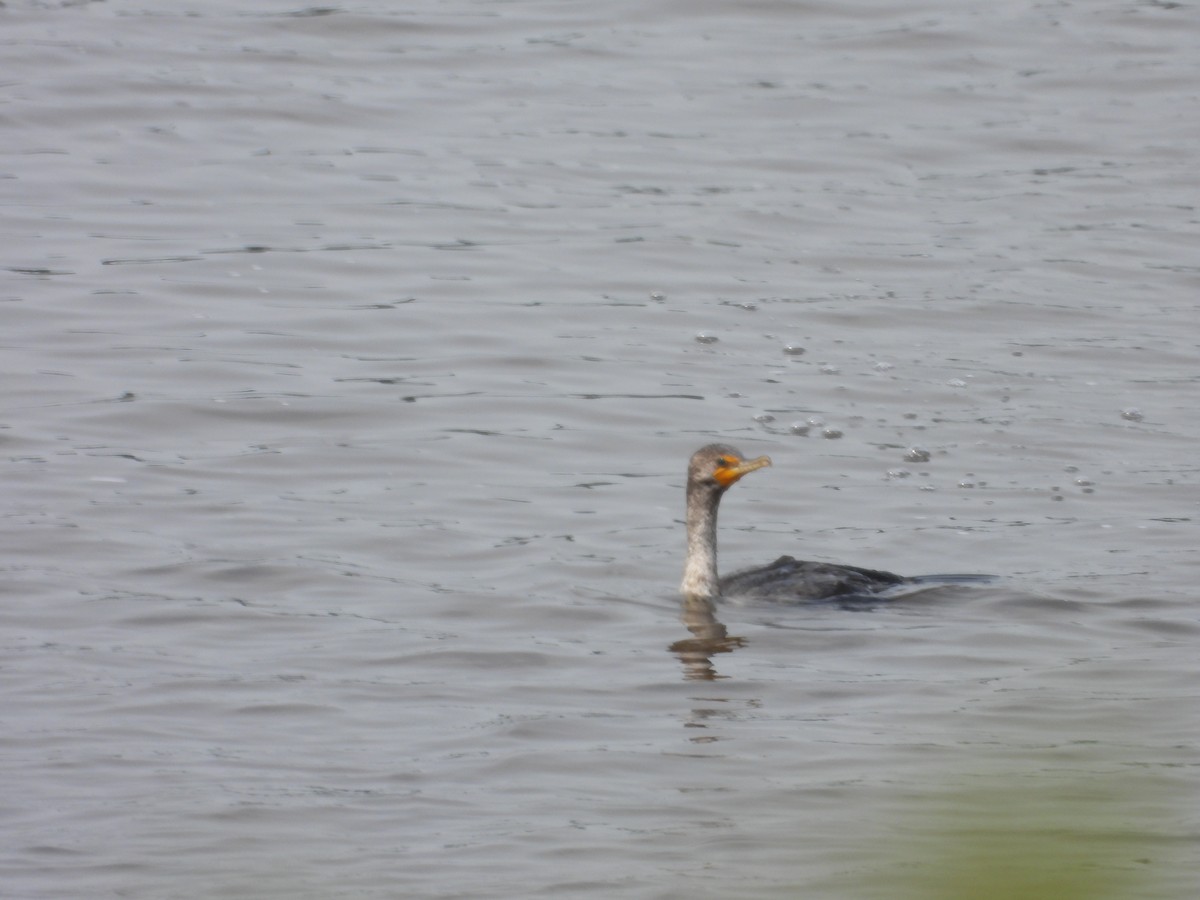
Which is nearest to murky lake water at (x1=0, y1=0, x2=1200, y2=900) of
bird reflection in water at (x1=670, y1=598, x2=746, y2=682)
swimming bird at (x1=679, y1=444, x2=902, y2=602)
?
bird reflection in water at (x1=670, y1=598, x2=746, y2=682)

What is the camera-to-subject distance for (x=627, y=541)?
1170cm

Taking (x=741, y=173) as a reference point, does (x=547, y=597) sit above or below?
below

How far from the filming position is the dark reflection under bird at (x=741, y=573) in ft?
32.7

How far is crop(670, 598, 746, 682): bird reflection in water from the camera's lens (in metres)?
9.04

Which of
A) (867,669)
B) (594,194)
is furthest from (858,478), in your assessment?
(594,194)

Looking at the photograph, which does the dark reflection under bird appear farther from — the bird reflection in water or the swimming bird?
the bird reflection in water

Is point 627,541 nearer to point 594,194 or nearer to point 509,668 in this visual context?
point 509,668

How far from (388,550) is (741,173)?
35.2ft

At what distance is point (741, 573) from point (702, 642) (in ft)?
4.15

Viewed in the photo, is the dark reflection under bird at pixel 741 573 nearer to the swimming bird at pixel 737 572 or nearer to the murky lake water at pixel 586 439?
the swimming bird at pixel 737 572

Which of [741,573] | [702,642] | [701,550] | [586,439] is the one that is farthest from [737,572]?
[586,439]

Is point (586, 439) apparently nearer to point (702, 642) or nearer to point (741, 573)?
point (741, 573)

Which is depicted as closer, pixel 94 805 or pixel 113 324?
pixel 94 805

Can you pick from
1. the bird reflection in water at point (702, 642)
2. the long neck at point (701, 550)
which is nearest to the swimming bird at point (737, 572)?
the long neck at point (701, 550)
